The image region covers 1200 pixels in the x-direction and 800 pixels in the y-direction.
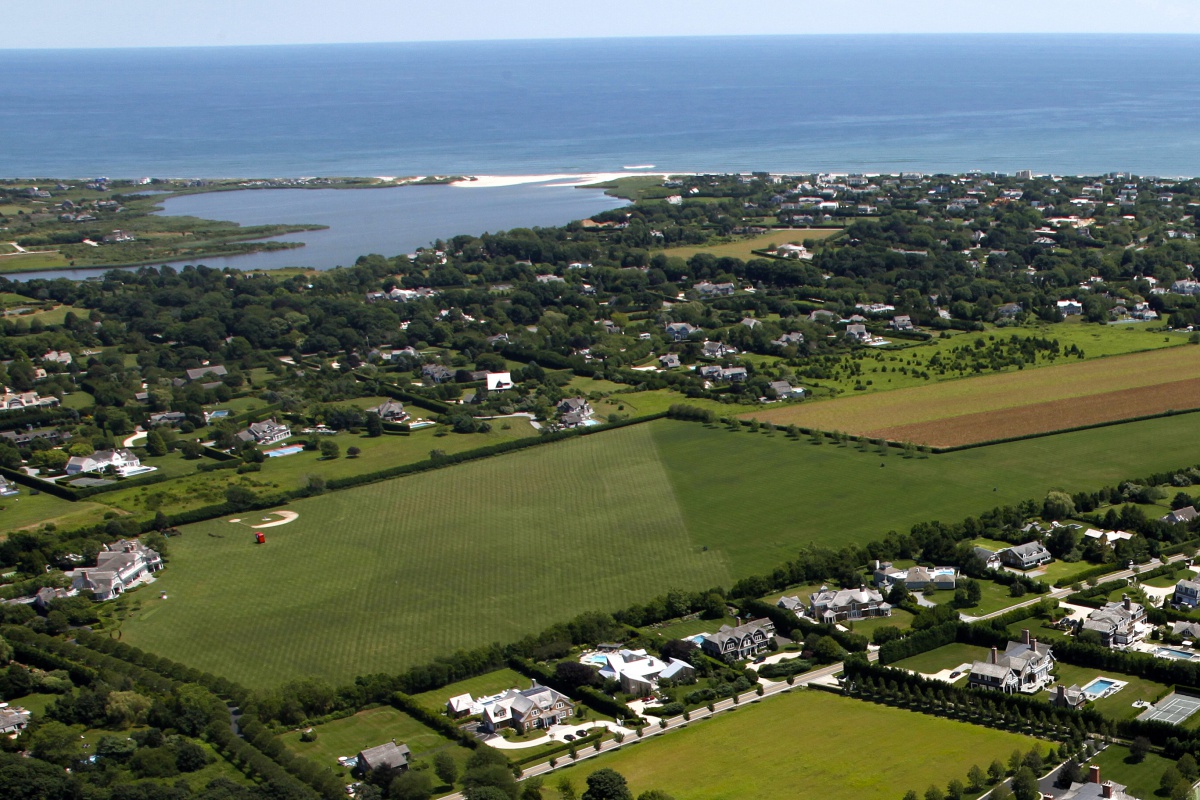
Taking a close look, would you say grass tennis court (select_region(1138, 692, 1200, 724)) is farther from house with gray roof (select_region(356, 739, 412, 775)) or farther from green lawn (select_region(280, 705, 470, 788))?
house with gray roof (select_region(356, 739, 412, 775))

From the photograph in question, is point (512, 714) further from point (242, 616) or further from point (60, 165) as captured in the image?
point (60, 165)

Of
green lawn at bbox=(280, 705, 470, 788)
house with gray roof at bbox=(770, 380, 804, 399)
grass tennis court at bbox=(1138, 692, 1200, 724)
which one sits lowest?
green lawn at bbox=(280, 705, 470, 788)

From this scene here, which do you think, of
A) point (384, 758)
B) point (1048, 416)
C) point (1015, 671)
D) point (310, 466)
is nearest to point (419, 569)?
point (384, 758)

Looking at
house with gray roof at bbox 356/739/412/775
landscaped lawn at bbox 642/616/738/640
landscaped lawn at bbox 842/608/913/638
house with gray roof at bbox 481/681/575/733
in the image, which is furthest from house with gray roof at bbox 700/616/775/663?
house with gray roof at bbox 356/739/412/775

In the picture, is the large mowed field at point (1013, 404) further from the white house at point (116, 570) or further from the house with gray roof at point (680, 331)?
the white house at point (116, 570)

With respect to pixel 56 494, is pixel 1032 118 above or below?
above

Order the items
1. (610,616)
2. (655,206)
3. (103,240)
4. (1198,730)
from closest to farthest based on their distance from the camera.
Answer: (1198,730) → (610,616) → (103,240) → (655,206)

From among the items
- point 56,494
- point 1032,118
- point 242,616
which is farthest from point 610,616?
point 1032,118
